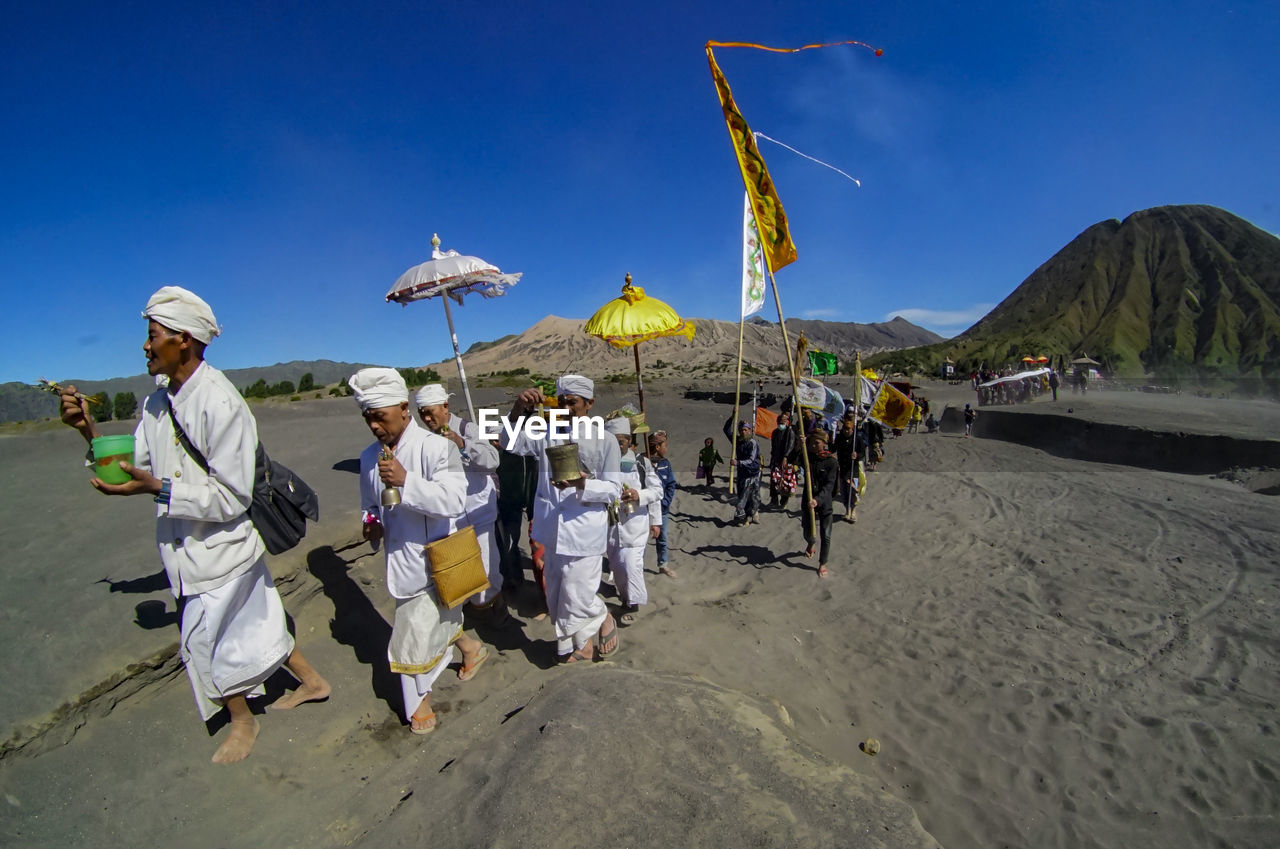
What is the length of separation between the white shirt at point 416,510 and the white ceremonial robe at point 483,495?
77 centimetres

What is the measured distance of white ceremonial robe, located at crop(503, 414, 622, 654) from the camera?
401 cm

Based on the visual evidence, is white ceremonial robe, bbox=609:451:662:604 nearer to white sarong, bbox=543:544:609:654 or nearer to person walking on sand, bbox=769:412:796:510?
white sarong, bbox=543:544:609:654

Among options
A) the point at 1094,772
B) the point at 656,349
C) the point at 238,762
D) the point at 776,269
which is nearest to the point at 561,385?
the point at 238,762

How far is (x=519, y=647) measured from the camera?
14.9 ft

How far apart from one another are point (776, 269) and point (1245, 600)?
6.28 metres

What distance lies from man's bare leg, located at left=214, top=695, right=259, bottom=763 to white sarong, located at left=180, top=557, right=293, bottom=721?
7 centimetres

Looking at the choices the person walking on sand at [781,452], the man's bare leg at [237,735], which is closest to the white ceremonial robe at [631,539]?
the man's bare leg at [237,735]

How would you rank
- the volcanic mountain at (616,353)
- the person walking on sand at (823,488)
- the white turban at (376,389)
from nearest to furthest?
the white turban at (376,389) → the person walking on sand at (823,488) → the volcanic mountain at (616,353)

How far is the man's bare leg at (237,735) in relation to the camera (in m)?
2.89

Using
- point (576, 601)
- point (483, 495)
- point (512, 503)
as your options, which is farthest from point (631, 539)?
point (483, 495)

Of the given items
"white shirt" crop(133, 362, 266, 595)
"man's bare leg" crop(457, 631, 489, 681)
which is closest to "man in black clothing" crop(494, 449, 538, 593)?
"man's bare leg" crop(457, 631, 489, 681)

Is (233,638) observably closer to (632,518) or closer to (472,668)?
(472,668)

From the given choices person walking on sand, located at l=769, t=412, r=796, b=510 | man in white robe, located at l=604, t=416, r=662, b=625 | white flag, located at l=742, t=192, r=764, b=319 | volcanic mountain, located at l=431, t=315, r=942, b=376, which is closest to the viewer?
man in white robe, located at l=604, t=416, r=662, b=625

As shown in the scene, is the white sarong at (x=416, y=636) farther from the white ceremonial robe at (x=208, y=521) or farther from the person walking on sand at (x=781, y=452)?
the person walking on sand at (x=781, y=452)
